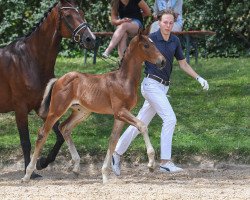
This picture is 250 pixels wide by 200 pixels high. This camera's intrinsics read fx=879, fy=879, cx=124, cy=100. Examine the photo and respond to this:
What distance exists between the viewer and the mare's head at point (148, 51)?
9555mm

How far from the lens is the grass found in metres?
11.6

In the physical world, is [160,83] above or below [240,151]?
above

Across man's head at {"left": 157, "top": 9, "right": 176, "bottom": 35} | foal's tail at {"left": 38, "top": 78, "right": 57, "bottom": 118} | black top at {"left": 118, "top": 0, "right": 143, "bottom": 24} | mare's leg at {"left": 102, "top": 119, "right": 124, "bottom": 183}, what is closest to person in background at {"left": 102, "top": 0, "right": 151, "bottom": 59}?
black top at {"left": 118, "top": 0, "right": 143, "bottom": 24}

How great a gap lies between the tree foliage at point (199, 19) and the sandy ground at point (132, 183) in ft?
32.2

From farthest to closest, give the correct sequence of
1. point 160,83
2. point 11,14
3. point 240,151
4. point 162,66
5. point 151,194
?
point 11,14 → point 240,151 → point 160,83 → point 162,66 → point 151,194

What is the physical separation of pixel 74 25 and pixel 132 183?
6.62ft

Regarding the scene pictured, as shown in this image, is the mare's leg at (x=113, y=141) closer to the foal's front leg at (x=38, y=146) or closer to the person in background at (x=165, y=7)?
the foal's front leg at (x=38, y=146)

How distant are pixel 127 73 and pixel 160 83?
2.00 ft

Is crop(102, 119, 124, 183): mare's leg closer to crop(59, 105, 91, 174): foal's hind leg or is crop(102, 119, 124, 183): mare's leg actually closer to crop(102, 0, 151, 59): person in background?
crop(59, 105, 91, 174): foal's hind leg

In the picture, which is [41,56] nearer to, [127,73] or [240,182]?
[127,73]

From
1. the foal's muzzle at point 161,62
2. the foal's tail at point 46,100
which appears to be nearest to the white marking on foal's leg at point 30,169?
the foal's tail at point 46,100

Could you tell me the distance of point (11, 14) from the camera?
20703 mm

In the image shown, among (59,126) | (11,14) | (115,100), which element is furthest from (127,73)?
(11,14)

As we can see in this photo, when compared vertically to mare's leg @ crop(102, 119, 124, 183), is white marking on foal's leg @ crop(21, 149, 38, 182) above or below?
below
